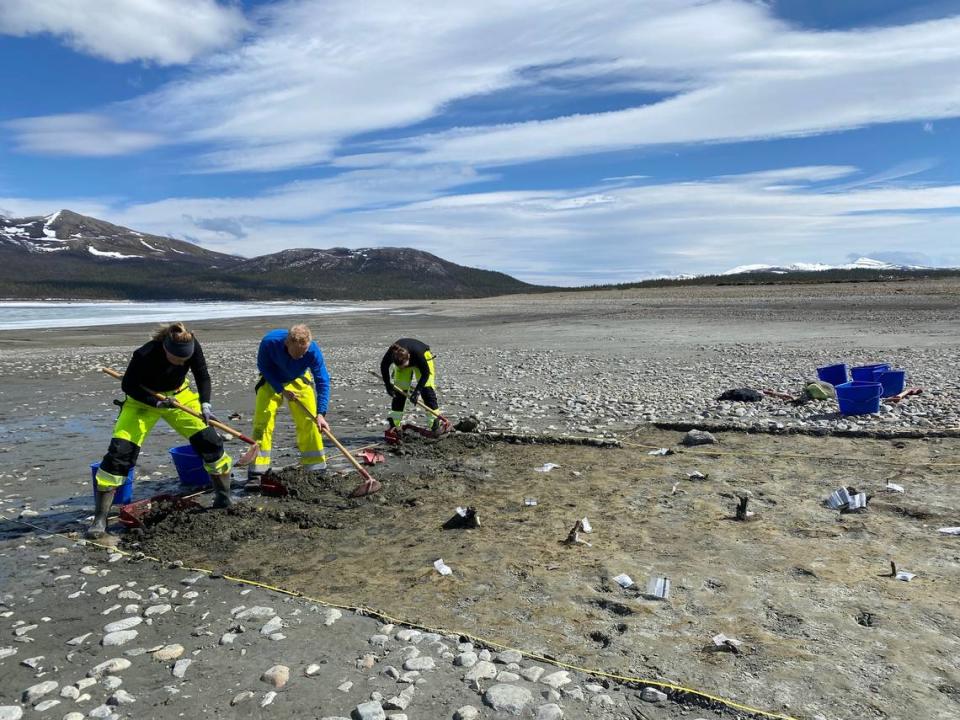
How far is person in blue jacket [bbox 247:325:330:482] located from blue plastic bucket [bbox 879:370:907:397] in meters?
9.90

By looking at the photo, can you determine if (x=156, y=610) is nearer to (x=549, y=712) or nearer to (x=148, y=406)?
(x=148, y=406)

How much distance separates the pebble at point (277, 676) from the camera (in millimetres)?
4191

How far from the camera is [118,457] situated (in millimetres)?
6660

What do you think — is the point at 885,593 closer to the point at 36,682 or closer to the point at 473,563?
the point at 473,563

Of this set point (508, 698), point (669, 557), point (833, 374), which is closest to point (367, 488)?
point (669, 557)

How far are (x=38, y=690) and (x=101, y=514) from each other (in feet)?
9.32

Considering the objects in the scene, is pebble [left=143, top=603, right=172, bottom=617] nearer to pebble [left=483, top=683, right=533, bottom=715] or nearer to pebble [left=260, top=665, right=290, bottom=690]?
pebble [left=260, top=665, right=290, bottom=690]

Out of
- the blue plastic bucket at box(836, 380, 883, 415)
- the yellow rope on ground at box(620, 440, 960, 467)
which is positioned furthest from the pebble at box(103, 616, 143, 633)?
the blue plastic bucket at box(836, 380, 883, 415)

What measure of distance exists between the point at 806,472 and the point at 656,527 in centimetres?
275

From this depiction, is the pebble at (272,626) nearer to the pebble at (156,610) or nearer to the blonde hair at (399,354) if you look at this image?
the pebble at (156,610)

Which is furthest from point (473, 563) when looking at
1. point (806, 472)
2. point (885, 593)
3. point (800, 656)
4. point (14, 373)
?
point (14, 373)

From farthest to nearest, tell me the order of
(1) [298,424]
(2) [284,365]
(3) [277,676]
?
(1) [298,424] < (2) [284,365] < (3) [277,676]

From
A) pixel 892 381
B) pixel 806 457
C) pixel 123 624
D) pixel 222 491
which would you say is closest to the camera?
pixel 123 624

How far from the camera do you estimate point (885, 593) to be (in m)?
5.02
